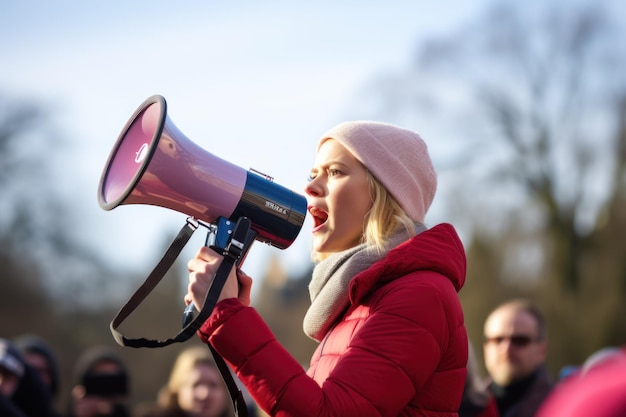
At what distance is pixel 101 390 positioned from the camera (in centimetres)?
646

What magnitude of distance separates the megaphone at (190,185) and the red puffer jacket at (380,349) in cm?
33

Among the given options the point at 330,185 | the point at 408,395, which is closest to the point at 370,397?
the point at 408,395

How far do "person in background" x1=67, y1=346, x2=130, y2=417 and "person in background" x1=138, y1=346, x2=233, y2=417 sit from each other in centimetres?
30

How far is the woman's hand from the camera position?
256cm

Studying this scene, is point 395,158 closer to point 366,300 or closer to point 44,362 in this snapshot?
point 366,300

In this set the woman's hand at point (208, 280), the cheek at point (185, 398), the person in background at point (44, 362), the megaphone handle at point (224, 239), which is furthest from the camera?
the person in background at point (44, 362)

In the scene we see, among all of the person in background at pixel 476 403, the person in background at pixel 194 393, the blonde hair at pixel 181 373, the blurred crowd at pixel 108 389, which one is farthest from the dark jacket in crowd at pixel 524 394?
the blonde hair at pixel 181 373

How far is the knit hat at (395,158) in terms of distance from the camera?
2951 mm

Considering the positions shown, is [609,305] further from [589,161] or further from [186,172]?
[186,172]

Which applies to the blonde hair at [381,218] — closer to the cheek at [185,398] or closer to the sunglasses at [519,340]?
the sunglasses at [519,340]

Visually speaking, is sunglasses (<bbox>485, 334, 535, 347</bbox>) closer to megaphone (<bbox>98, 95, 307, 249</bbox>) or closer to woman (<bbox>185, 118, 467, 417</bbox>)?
woman (<bbox>185, 118, 467, 417</bbox>)

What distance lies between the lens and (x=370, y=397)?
2.44 m

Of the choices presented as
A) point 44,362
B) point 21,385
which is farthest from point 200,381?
point 44,362

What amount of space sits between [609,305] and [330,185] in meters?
17.7
